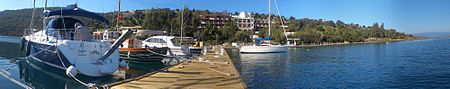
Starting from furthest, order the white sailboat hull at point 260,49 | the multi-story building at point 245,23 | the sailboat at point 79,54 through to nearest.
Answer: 1. the multi-story building at point 245,23
2. the white sailboat hull at point 260,49
3. the sailboat at point 79,54

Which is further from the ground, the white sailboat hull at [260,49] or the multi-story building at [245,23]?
the multi-story building at [245,23]

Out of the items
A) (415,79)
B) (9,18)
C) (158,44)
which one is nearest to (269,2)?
(158,44)

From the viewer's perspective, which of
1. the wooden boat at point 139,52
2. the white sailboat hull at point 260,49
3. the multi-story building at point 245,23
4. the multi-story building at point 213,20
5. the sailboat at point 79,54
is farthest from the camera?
the multi-story building at point 245,23

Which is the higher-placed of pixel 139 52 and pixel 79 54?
pixel 79 54

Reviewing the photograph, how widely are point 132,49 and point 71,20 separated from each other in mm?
4233

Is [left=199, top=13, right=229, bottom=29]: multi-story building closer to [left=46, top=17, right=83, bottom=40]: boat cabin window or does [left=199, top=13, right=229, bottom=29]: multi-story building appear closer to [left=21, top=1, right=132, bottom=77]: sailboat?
[left=46, top=17, right=83, bottom=40]: boat cabin window

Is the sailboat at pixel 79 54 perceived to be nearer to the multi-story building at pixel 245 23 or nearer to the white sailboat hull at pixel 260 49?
the white sailboat hull at pixel 260 49

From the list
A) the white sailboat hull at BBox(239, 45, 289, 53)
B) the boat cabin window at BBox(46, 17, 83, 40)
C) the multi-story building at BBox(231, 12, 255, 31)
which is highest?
the multi-story building at BBox(231, 12, 255, 31)

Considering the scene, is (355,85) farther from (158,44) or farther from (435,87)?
(158,44)

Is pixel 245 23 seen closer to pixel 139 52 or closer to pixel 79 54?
pixel 139 52

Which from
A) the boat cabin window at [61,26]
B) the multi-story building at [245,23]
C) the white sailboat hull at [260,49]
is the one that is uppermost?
the multi-story building at [245,23]

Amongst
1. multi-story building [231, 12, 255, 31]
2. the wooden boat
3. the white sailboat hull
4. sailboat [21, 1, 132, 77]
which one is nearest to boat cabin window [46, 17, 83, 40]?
sailboat [21, 1, 132, 77]

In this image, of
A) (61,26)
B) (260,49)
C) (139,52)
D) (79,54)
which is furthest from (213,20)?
(79,54)

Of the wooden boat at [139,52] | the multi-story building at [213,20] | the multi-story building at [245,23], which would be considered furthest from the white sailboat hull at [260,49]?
the multi-story building at [245,23]
